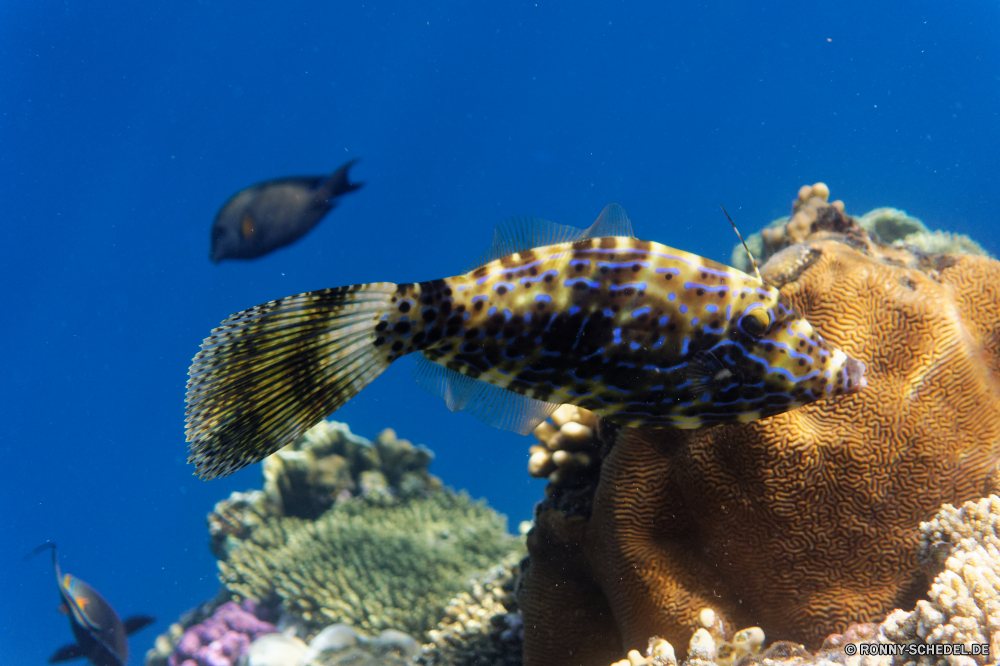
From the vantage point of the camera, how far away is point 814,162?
59.6 meters

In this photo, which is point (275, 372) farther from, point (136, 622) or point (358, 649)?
point (136, 622)

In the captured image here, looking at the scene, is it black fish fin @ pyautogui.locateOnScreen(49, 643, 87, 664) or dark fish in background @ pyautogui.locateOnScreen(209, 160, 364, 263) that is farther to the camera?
A: dark fish in background @ pyautogui.locateOnScreen(209, 160, 364, 263)

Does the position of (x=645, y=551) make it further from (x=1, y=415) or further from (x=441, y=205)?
(x=1, y=415)

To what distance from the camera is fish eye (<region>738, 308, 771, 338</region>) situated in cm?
193

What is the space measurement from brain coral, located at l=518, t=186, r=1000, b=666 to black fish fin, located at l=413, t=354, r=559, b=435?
1.05 m

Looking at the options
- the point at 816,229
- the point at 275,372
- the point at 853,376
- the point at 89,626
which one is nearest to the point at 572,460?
the point at 853,376

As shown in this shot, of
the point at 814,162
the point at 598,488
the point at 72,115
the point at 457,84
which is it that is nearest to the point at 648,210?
the point at 814,162

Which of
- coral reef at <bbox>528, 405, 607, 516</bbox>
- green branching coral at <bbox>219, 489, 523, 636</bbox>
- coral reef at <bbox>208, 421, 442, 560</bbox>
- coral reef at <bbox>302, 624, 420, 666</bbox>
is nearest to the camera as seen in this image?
coral reef at <bbox>528, 405, 607, 516</bbox>

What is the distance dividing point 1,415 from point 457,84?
56033mm

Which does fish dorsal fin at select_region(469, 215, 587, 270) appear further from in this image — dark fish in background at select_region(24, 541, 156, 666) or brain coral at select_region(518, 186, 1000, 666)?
dark fish in background at select_region(24, 541, 156, 666)

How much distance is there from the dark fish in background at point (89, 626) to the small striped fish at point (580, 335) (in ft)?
19.5

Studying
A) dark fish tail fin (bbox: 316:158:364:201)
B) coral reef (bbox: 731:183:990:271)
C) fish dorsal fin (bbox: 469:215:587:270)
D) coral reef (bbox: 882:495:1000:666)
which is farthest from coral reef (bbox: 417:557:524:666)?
dark fish tail fin (bbox: 316:158:364:201)

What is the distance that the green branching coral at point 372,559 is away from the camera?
641cm

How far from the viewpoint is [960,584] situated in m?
2.14
